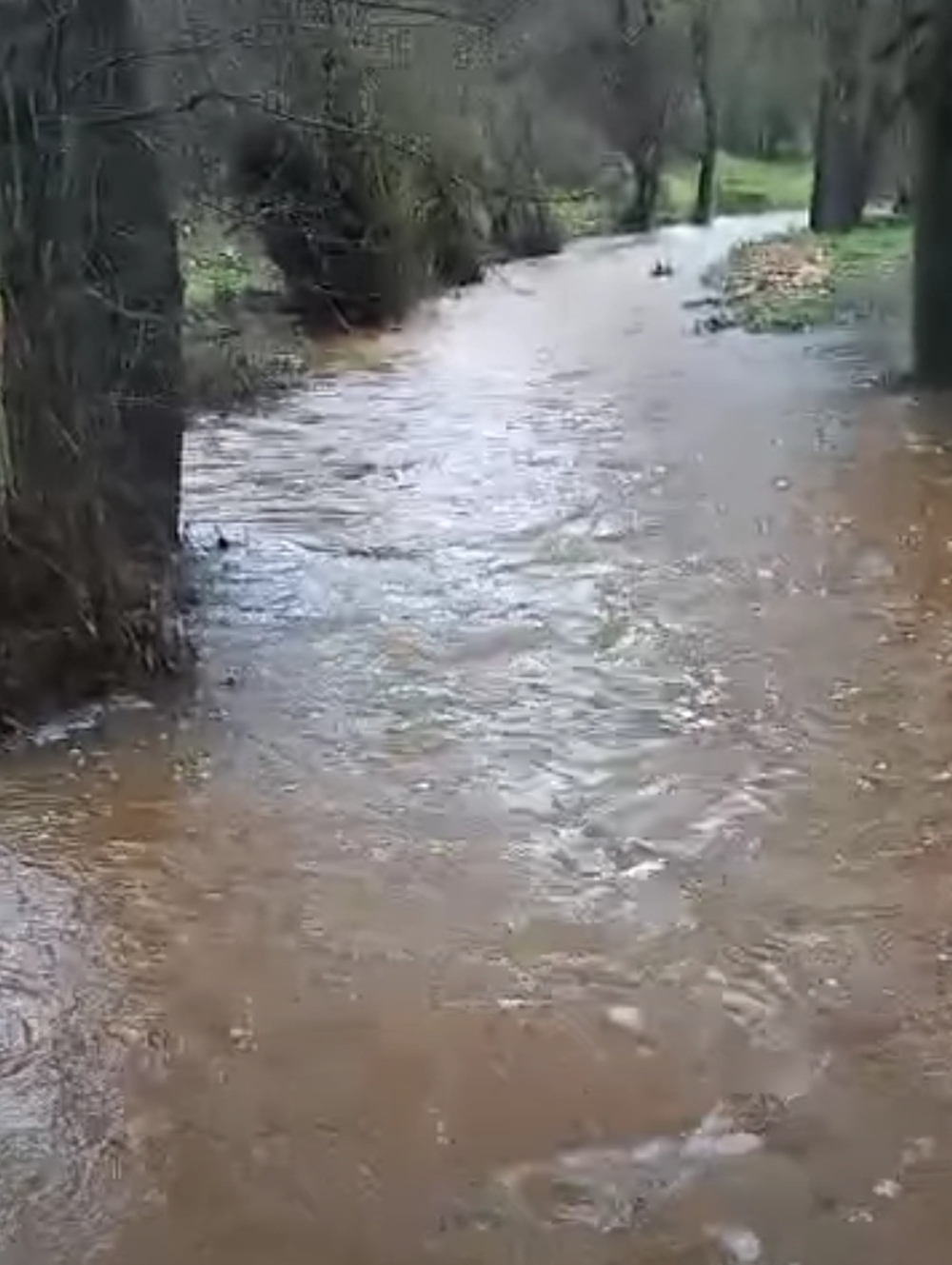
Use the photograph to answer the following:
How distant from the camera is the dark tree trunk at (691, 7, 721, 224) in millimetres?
19484

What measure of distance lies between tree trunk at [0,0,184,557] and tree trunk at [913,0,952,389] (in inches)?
283

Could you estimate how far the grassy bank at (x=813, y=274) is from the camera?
66.9 feet

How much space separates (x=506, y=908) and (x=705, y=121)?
84.5 ft

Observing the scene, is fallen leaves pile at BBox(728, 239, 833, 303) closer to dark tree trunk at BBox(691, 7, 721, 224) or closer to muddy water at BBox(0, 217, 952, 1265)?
dark tree trunk at BBox(691, 7, 721, 224)

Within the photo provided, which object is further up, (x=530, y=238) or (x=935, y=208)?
(x=935, y=208)

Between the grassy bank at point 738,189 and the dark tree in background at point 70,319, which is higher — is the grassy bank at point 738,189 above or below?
below

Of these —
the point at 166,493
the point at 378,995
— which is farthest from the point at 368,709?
the point at 378,995

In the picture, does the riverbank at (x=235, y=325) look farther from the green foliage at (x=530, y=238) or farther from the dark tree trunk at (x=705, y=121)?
the dark tree trunk at (x=705, y=121)

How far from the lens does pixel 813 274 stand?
23875mm

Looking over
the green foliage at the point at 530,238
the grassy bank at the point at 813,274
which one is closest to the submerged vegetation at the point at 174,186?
the grassy bank at the point at 813,274

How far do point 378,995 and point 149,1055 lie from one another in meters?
0.64

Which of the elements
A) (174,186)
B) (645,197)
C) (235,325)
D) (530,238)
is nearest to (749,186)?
(645,197)

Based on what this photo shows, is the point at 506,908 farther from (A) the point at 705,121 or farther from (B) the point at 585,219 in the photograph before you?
(B) the point at 585,219

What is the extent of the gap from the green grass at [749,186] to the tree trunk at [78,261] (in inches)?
1156
